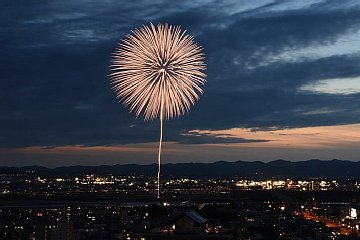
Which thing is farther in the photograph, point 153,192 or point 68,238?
point 153,192

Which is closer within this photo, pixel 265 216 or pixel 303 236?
pixel 303 236

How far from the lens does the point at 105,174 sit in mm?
187750

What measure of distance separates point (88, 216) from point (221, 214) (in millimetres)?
15640

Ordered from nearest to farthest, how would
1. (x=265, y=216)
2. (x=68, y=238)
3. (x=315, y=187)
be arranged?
(x=68, y=238), (x=265, y=216), (x=315, y=187)

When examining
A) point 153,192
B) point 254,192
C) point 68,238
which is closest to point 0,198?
point 153,192

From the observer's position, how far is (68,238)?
4878cm

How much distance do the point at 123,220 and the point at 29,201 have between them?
1719 inches

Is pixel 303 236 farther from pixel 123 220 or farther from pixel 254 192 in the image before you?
pixel 254 192

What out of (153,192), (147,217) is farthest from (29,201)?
(147,217)

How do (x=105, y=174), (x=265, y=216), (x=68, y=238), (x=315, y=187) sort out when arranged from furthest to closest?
(x=105, y=174) < (x=315, y=187) < (x=265, y=216) < (x=68, y=238)

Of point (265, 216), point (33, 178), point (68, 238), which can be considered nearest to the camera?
point (68, 238)

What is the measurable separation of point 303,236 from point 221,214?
1270 cm

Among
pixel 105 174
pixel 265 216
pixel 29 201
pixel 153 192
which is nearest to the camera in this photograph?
pixel 265 216

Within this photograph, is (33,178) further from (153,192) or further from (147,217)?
(147,217)
